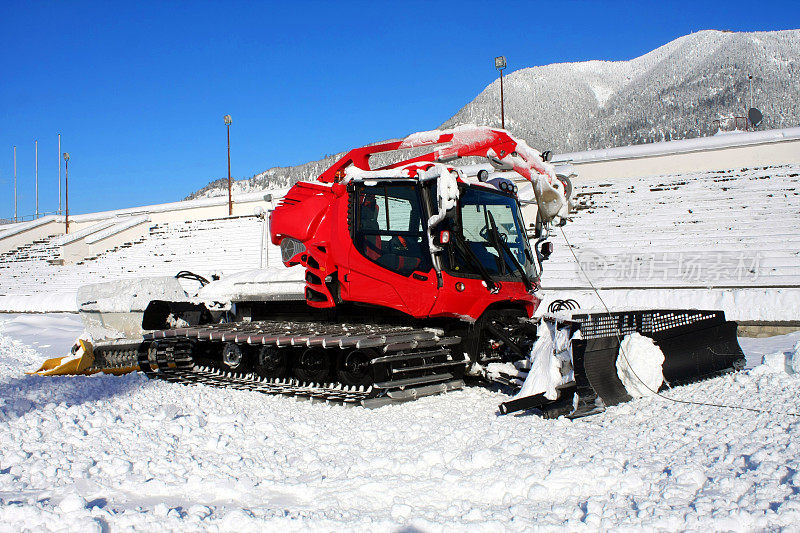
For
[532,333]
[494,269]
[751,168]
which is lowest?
[532,333]

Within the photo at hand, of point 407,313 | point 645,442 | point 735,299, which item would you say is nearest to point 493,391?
point 407,313

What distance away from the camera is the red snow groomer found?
198 inches

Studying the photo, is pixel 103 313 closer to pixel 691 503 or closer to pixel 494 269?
pixel 494 269

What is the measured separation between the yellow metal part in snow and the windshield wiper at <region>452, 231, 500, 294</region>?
4560 mm

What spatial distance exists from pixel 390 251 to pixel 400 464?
259 centimetres

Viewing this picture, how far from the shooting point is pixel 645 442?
3857 millimetres

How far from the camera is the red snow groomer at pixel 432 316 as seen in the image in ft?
16.5

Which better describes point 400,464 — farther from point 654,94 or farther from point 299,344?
point 654,94

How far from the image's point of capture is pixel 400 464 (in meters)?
3.66

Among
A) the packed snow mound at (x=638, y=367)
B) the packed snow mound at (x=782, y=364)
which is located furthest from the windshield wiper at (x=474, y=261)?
the packed snow mound at (x=782, y=364)

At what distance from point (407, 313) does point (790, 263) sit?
456 inches

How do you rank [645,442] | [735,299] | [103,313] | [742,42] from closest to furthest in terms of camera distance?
[645,442] → [103,313] → [735,299] → [742,42]

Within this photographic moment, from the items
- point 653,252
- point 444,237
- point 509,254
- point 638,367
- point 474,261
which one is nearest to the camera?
point 638,367

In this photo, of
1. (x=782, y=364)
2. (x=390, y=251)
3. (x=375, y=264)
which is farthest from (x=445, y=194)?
(x=782, y=364)
